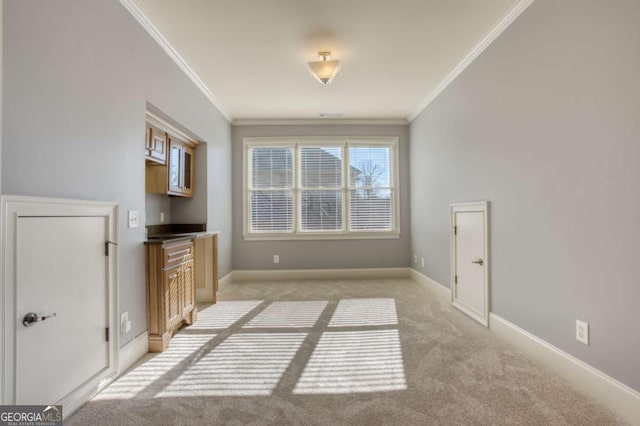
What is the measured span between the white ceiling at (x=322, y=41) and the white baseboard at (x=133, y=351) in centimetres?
258

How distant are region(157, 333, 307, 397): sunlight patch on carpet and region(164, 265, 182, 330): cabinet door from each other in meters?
0.48

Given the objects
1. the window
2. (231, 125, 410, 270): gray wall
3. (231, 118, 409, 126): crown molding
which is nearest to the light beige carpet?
(231, 125, 410, 270): gray wall

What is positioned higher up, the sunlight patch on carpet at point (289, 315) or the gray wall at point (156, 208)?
the gray wall at point (156, 208)

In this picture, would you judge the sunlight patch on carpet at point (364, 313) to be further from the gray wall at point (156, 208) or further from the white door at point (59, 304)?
the gray wall at point (156, 208)

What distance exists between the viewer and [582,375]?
1.97 metres

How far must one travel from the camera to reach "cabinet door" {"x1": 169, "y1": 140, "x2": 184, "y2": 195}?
143 inches

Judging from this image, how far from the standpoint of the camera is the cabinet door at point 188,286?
300cm

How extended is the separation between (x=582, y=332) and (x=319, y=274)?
12.5 feet

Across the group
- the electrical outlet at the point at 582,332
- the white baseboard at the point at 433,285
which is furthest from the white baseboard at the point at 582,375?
the white baseboard at the point at 433,285

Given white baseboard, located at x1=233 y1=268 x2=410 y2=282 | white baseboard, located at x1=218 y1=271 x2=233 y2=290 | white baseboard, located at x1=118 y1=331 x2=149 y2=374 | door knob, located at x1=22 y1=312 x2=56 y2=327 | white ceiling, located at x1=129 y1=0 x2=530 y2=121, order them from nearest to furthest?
door knob, located at x1=22 y1=312 x2=56 y2=327
white baseboard, located at x1=118 y1=331 x2=149 y2=374
white ceiling, located at x1=129 y1=0 x2=530 y2=121
white baseboard, located at x1=218 y1=271 x2=233 y2=290
white baseboard, located at x1=233 y1=268 x2=410 y2=282

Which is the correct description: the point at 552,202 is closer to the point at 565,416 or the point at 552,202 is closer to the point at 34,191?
the point at 565,416

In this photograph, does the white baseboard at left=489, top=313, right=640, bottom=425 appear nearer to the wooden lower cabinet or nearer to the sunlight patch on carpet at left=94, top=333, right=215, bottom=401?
the sunlight patch on carpet at left=94, top=333, right=215, bottom=401

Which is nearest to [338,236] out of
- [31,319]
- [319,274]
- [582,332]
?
[319,274]

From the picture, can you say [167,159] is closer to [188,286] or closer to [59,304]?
[188,286]
